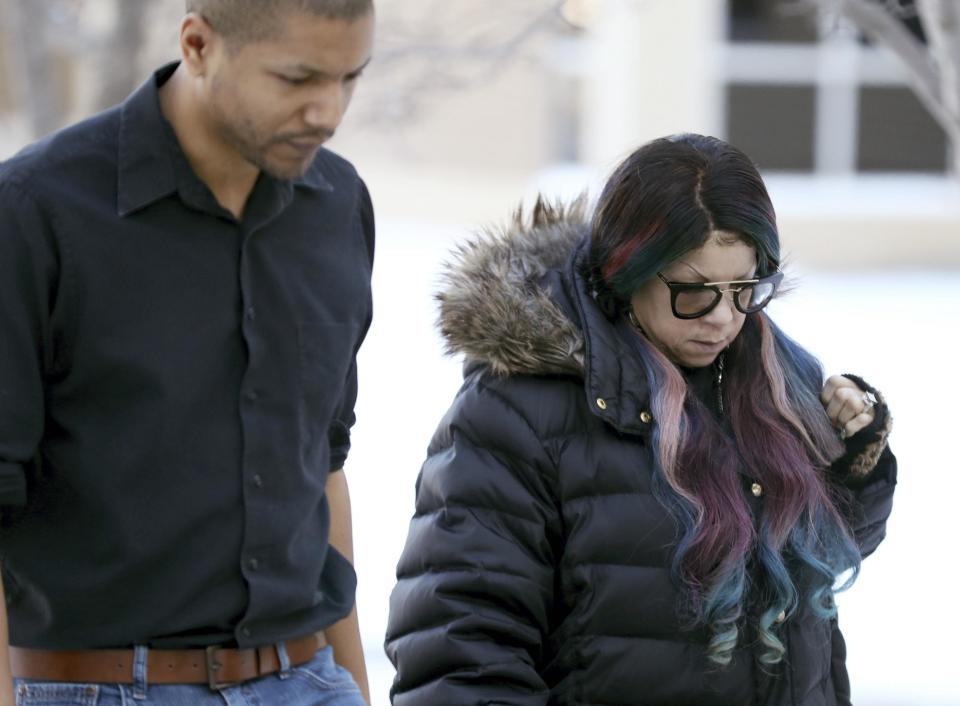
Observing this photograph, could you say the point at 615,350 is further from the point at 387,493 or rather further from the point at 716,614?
the point at 387,493

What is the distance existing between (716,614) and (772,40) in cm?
1341

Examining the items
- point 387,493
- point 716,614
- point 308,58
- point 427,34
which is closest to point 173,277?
point 308,58

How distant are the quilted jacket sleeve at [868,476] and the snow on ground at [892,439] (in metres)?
0.48

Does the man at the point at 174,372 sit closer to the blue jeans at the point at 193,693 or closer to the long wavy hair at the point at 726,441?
the blue jeans at the point at 193,693

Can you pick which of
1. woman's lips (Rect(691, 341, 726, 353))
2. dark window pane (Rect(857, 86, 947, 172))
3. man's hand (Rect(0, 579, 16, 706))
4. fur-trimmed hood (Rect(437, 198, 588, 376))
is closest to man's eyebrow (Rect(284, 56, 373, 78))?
fur-trimmed hood (Rect(437, 198, 588, 376))

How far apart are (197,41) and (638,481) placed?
1050 mm

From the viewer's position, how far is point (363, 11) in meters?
2.21

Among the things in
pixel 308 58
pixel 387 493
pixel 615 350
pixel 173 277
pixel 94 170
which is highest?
pixel 308 58

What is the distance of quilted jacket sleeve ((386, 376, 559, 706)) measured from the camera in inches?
104

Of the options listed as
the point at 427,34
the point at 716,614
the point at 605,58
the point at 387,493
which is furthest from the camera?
the point at 605,58

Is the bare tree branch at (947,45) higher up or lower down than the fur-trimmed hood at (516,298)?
higher up

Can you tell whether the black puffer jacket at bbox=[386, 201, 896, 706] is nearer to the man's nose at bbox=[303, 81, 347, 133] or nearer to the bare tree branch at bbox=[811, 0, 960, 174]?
the man's nose at bbox=[303, 81, 347, 133]

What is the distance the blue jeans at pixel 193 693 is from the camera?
7.43ft

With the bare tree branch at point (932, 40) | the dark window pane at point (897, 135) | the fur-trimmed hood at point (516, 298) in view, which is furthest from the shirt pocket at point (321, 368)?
the dark window pane at point (897, 135)
